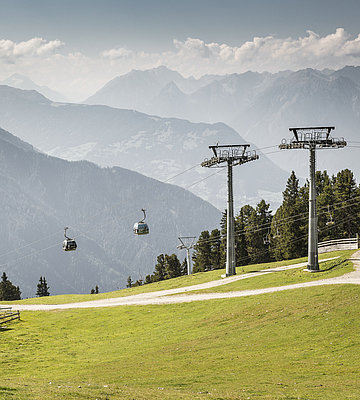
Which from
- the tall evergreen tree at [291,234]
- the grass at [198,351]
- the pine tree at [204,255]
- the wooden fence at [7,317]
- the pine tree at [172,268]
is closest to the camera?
the grass at [198,351]

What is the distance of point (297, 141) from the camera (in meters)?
57.5

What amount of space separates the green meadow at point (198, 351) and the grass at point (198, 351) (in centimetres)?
6

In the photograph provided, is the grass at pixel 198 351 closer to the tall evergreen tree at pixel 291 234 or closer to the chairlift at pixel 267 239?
the tall evergreen tree at pixel 291 234

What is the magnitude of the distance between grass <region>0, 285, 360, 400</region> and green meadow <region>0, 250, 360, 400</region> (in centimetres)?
6

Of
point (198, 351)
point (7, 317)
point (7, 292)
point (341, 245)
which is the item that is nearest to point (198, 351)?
point (198, 351)

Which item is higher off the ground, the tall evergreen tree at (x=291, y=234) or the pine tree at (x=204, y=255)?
the tall evergreen tree at (x=291, y=234)

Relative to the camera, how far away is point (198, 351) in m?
31.6

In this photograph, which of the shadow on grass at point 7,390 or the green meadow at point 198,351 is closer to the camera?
the shadow on grass at point 7,390

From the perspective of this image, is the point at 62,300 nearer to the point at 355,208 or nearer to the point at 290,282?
the point at 290,282

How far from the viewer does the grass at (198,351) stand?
21672 millimetres

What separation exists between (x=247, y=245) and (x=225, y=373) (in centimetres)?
8515

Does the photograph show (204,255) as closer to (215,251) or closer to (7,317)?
(215,251)

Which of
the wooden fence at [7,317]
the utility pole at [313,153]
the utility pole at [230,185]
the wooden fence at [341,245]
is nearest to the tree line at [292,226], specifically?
the wooden fence at [341,245]

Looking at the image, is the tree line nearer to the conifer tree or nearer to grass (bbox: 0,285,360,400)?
the conifer tree
